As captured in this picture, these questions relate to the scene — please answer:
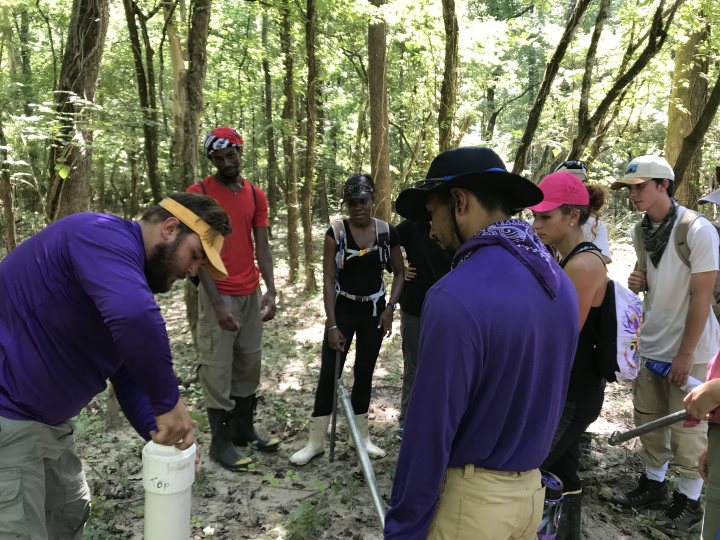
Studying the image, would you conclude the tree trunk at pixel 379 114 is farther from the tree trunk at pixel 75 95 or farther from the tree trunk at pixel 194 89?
the tree trunk at pixel 75 95

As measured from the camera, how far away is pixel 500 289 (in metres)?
1.44

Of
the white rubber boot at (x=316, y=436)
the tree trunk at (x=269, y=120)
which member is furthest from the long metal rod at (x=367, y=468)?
the tree trunk at (x=269, y=120)

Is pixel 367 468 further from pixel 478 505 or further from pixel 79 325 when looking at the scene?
pixel 79 325

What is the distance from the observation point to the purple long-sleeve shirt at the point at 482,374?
1416mm

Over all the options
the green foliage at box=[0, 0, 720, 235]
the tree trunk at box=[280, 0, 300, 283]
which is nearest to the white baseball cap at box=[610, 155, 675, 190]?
the green foliage at box=[0, 0, 720, 235]

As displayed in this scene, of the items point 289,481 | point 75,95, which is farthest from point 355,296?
point 75,95

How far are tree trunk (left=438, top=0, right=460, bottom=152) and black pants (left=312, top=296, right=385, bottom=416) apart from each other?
124 inches

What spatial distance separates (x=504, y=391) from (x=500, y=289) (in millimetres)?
319

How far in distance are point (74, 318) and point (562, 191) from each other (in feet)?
7.77

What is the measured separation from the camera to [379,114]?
9172 millimetres

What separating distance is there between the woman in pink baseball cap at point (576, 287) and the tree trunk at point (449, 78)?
3964 millimetres

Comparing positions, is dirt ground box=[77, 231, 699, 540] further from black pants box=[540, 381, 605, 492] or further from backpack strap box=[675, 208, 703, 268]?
backpack strap box=[675, 208, 703, 268]

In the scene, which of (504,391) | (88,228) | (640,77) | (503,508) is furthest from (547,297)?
(640,77)

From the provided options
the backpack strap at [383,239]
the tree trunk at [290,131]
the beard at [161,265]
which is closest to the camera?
the beard at [161,265]
